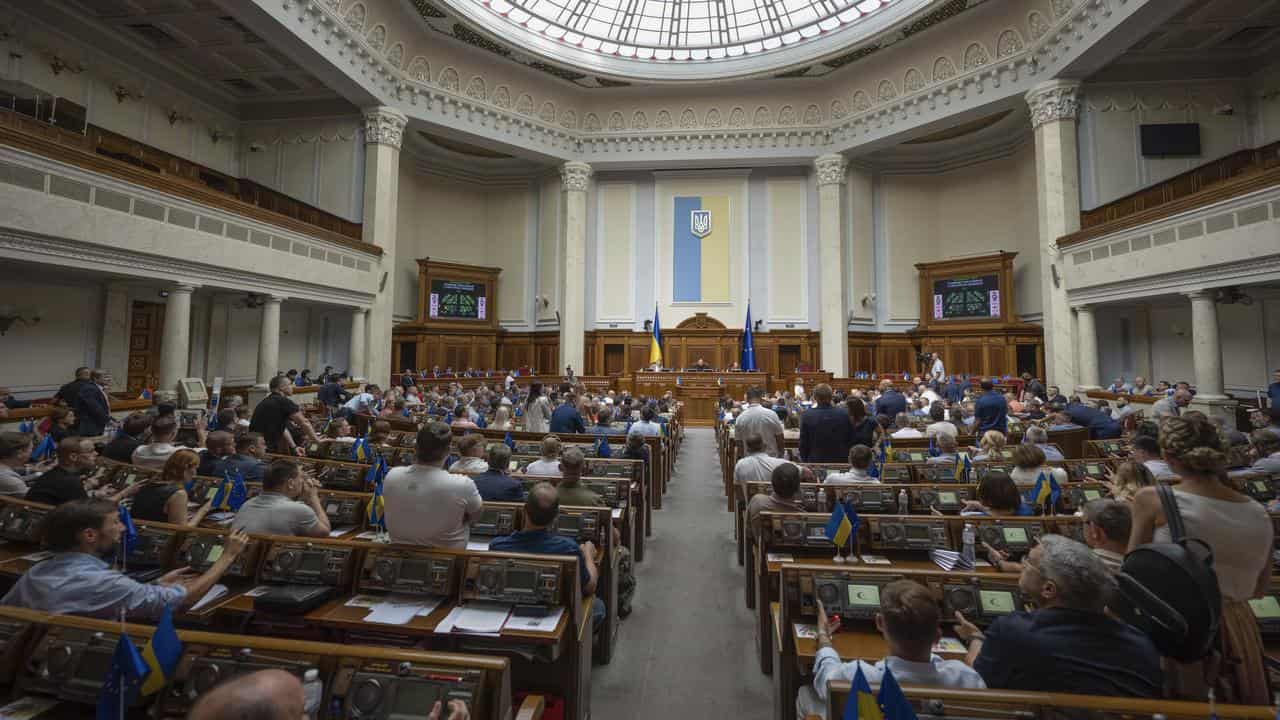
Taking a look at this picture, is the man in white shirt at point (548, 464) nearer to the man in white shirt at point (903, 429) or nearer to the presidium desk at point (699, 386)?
the man in white shirt at point (903, 429)

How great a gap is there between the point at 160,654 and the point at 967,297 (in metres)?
19.3

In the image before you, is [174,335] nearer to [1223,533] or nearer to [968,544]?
[968,544]

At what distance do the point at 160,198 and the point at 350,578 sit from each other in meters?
9.44

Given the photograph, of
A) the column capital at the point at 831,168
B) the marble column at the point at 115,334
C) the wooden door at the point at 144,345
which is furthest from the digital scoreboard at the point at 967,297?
Result: the marble column at the point at 115,334

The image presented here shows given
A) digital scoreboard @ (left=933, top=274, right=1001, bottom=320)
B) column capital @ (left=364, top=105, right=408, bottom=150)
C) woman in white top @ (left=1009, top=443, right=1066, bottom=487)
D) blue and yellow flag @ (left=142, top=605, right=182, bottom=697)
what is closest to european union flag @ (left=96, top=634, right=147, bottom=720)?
blue and yellow flag @ (left=142, top=605, right=182, bottom=697)

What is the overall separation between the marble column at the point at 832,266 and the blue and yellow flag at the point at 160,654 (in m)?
17.4

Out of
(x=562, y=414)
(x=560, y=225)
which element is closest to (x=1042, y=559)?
(x=562, y=414)

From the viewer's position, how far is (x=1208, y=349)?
9.54 metres

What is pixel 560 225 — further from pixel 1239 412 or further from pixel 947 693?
pixel 947 693

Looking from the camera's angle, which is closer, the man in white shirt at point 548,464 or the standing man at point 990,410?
the man in white shirt at point 548,464

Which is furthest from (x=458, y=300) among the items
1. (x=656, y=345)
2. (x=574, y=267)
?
(x=656, y=345)

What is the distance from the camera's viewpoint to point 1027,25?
13047 millimetres

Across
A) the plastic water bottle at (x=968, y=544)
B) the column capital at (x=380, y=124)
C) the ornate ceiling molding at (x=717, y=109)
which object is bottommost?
the plastic water bottle at (x=968, y=544)

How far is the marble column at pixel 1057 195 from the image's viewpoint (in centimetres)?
1252
